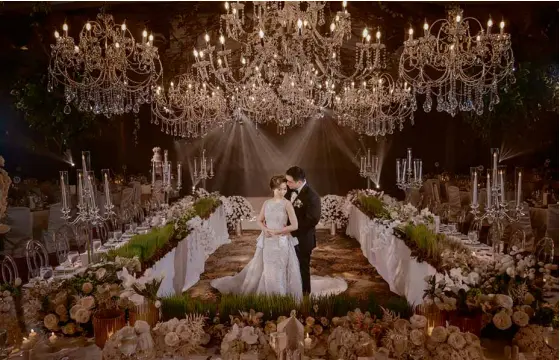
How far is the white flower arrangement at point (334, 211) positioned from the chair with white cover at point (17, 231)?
5.30 m

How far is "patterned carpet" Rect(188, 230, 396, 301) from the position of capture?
19.2ft

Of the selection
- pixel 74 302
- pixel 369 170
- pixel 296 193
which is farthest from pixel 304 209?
pixel 369 170

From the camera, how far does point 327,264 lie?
7203 millimetres

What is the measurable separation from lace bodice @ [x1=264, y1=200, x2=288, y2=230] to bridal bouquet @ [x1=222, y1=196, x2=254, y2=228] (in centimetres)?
442

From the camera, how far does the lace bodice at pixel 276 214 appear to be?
486cm

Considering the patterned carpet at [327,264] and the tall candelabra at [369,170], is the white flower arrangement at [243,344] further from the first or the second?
the tall candelabra at [369,170]

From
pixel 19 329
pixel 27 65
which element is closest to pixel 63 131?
pixel 27 65

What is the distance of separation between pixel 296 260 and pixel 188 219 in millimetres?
1709

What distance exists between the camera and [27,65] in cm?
923

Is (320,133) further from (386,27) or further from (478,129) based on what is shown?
(386,27)

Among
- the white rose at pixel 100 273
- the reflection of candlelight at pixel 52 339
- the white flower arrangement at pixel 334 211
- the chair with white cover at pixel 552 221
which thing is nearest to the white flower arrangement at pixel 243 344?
the white rose at pixel 100 273

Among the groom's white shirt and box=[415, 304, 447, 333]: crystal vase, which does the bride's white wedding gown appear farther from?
box=[415, 304, 447, 333]: crystal vase

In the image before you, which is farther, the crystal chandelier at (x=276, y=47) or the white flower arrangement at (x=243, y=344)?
the crystal chandelier at (x=276, y=47)

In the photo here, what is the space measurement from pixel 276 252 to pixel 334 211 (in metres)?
4.83
